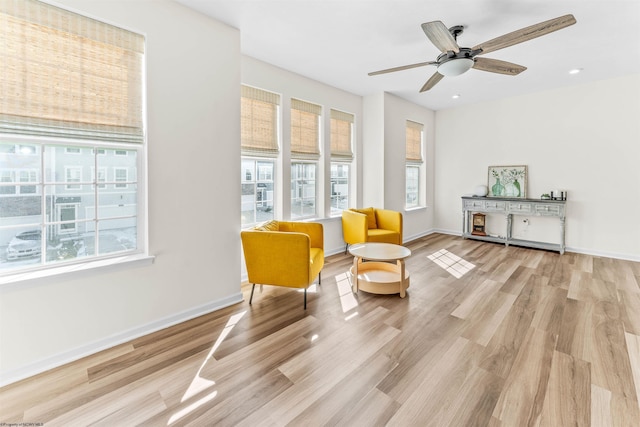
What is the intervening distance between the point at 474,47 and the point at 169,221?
3.14 meters

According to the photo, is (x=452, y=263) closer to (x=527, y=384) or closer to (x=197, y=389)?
(x=527, y=384)

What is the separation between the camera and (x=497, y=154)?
5.92 m

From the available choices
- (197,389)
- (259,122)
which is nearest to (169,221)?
(197,389)

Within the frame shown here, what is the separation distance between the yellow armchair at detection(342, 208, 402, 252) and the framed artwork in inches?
104

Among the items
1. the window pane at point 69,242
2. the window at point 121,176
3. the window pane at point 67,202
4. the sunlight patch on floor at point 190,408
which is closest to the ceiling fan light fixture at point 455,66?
the window pane at point 67,202

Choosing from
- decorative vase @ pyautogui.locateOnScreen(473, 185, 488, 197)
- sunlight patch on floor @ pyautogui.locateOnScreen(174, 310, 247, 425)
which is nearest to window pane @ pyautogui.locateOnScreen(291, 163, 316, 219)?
sunlight patch on floor @ pyautogui.locateOnScreen(174, 310, 247, 425)

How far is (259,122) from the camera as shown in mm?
3816

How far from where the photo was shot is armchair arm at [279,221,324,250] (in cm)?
358

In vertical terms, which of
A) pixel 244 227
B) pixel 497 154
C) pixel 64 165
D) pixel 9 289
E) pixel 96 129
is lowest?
pixel 9 289

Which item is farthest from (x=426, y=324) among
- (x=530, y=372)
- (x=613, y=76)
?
(x=613, y=76)

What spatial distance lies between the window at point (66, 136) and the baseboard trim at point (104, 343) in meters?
0.67

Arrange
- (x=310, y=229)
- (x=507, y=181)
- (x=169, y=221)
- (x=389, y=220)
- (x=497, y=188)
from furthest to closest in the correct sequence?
(x=497, y=188) < (x=507, y=181) < (x=389, y=220) < (x=310, y=229) < (x=169, y=221)

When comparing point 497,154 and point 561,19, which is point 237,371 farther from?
point 497,154

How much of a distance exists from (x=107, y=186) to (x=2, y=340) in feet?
3.98
